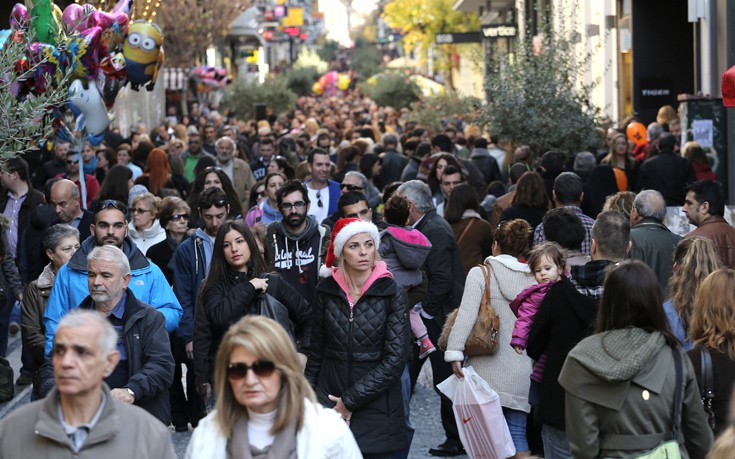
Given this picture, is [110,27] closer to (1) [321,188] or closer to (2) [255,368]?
(1) [321,188]

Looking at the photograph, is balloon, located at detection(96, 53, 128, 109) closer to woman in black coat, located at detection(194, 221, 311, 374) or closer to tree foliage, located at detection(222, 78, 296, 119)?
woman in black coat, located at detection(194, 221, 311, 374)

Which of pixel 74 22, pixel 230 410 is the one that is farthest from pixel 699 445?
pixel 74 22

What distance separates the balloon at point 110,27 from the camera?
14.1 m

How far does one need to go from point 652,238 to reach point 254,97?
35242 mm

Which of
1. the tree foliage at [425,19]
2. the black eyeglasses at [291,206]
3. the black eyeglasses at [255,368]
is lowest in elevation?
the black eyeglasses at [255,368]

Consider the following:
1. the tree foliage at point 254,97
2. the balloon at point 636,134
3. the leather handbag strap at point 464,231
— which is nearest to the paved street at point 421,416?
the leather handbag strap at point 464,231

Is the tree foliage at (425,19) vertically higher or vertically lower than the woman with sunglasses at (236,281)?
higher

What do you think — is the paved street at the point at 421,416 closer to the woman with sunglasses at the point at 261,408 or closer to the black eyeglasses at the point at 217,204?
the black eyeglasses at the point at 217,204

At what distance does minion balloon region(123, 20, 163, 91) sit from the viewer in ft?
50.5

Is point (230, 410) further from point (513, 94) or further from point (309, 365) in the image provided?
point (513, 94)

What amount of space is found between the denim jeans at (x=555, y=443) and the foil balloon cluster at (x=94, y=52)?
613 cm

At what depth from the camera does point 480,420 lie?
772cm

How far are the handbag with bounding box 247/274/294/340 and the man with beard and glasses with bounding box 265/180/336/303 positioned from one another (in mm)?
1575

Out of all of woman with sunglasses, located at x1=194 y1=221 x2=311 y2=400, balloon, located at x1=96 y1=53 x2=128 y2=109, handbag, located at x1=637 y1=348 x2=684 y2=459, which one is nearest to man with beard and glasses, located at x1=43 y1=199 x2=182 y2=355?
woman with sunglasses, located at x1=194 y1=221 x2=311 y2=400
